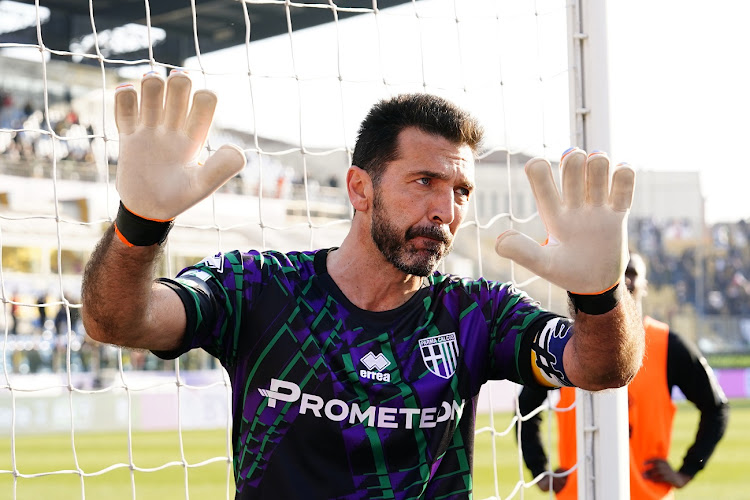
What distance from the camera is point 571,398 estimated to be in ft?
11.9

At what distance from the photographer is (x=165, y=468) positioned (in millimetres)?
11781

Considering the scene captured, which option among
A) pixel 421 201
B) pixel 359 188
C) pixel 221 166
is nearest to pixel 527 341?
pixel 421 201

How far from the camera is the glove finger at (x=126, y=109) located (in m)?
1.79

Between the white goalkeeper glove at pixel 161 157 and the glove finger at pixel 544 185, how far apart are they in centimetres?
65

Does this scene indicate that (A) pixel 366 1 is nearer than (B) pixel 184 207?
No

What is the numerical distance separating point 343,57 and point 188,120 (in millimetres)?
1661

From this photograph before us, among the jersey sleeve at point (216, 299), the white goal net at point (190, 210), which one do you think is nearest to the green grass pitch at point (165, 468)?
the white goal net at point (190, 210)

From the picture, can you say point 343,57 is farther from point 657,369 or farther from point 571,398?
point 657,369

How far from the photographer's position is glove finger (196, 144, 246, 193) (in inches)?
71.2

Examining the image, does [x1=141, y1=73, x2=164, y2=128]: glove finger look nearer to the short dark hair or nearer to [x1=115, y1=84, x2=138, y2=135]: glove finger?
[x1=115, y1=84, x2=138, y2=135]: glove finger

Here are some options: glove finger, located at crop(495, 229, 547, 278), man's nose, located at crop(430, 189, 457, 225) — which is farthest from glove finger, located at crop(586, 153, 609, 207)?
man's nose, located at crop(430, 189, 457, 225)

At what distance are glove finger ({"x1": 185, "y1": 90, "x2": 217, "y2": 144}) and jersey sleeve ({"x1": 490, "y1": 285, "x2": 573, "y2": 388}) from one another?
0.93 metres

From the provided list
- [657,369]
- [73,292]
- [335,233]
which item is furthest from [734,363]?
[657,369]

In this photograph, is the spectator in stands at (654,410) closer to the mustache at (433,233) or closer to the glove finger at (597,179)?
the mustache at (433,233)
